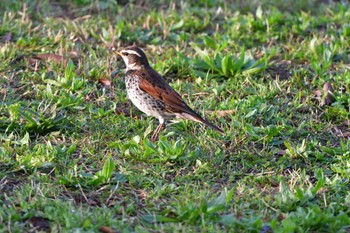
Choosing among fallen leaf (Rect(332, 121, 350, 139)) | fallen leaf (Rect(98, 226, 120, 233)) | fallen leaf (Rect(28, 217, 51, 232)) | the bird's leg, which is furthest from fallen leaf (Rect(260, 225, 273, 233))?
fallen leaf (Rect(332, 121, 350, 139))

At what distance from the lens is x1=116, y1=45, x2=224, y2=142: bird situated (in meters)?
7.75

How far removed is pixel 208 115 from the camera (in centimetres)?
820

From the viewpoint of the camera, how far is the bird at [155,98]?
7750 mm

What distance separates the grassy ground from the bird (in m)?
0.18

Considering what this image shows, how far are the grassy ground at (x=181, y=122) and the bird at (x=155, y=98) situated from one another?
183mm

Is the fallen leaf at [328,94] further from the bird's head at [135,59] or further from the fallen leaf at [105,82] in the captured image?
the fallen leaf at [105,82]

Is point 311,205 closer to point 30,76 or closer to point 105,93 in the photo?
point 105,93

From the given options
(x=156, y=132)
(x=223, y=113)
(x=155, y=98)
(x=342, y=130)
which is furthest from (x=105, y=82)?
(x=342, y=130)

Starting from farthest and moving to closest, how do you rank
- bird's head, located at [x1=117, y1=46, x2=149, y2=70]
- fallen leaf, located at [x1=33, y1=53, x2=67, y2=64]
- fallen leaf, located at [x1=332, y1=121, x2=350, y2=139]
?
fallen leaf, located at [x1=33, y1=53, x2=67, y2=64]
bird's head, located at [x1=117, y1=46, x2=149, y2=70]
fallen leaf, located at [x1=332, y1=121, x2=350, y2=139]

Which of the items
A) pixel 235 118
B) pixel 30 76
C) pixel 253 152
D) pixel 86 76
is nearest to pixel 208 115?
pixel 235 118

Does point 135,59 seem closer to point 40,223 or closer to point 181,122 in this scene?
point 181,122

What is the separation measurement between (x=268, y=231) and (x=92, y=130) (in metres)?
2.50

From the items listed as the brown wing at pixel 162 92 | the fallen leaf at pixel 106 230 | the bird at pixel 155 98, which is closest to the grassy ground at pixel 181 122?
the fallen leaf at pixel 106 230

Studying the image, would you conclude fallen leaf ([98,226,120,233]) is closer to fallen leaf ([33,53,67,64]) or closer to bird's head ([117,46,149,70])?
bird's head ([117,46,149,70])
